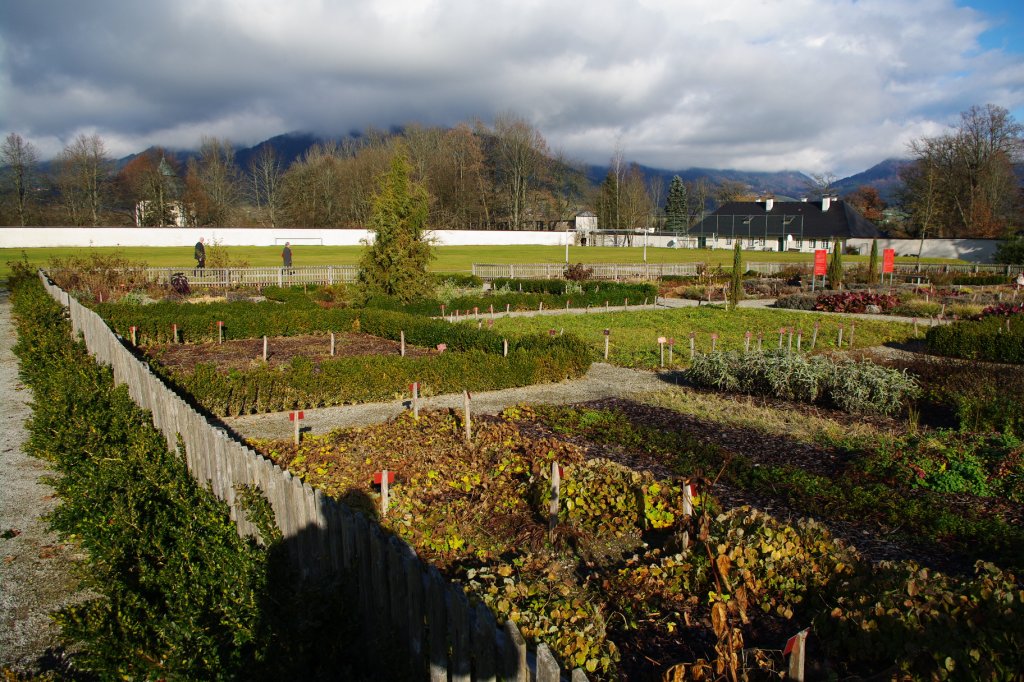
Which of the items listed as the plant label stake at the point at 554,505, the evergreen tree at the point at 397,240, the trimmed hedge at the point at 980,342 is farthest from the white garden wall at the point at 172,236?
the plant label stake at the point at 554,505

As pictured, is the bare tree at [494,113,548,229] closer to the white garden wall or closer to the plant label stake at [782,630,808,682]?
the white garden wall

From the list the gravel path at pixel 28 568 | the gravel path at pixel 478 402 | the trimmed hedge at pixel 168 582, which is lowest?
the gravel path at pixel 28 568

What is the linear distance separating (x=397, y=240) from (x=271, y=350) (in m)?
8.35

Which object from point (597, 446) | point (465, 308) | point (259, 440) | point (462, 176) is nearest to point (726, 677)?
point (597, 446)

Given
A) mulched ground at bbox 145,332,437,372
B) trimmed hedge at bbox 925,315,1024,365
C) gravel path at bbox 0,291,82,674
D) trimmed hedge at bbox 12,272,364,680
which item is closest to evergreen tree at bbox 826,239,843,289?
trimmed hedge at bbox 925,315,1024,365

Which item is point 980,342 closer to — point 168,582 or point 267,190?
point 168,582

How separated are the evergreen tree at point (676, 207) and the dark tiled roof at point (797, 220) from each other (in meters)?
21.3

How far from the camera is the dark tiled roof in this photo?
78688 mm

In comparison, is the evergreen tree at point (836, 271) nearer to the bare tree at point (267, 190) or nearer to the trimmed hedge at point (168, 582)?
the trimmed hedge at point (168, 582)

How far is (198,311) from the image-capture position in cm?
1906

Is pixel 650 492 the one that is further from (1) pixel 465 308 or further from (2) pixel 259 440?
(1) pixel 465 308

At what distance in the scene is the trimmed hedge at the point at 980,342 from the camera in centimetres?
1659

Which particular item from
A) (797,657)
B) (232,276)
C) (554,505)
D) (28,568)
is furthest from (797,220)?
(28,568)

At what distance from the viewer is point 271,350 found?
54.2 ft
